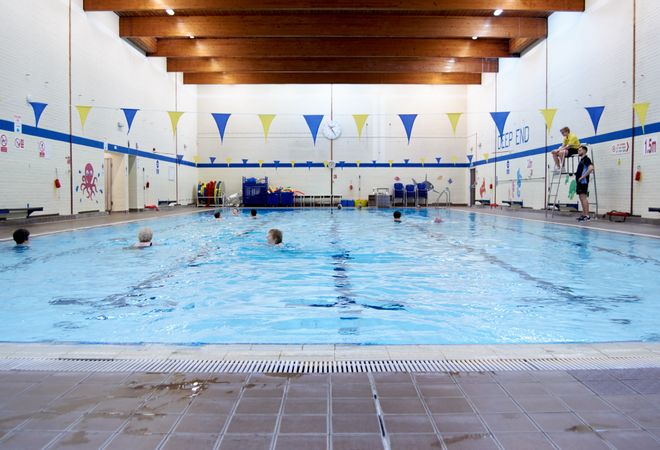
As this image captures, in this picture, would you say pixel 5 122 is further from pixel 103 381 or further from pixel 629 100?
pixel 629 100

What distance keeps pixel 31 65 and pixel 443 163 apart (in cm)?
1644

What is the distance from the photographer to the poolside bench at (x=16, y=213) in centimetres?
977

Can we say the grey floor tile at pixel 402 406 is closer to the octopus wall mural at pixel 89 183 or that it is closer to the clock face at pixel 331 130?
the octopus wall mural at pixel 89 183

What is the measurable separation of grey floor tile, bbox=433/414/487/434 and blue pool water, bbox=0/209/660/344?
3.92ft

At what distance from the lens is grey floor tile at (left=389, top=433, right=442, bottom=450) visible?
4.58ft

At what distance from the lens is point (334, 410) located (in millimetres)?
1633

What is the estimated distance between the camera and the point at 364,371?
79.4 inches

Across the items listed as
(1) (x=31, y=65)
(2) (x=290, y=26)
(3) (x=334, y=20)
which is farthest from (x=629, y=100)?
(1) (x=31, y=65)

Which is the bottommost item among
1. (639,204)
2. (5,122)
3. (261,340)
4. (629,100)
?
(261,340)

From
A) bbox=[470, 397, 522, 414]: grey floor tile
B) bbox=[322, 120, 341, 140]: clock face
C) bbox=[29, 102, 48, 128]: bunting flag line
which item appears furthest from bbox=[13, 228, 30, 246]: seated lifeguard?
bbox=[322, 120, 341, 140]: clock face

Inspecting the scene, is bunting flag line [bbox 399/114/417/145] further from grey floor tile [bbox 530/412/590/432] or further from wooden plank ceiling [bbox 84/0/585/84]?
grey floor tile [bbox 530/412/590/432]

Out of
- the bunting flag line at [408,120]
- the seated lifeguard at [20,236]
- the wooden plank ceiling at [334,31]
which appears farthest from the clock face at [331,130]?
the seated lifeguard at [20,236]

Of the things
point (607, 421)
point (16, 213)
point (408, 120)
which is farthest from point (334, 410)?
point (408, 120)

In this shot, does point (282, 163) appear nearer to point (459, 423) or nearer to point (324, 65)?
point (324, 65)
